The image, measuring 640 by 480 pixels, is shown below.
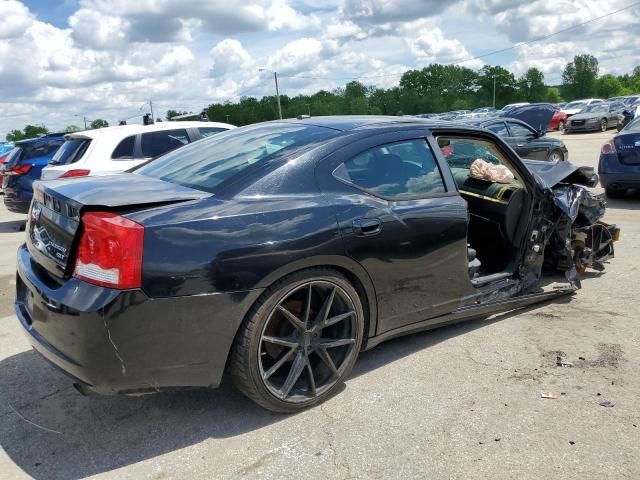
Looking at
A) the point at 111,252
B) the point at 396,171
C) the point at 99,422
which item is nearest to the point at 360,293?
the point at 396,171

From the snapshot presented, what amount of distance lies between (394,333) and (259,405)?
3.18ft

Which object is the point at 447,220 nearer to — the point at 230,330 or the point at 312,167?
the point at 312,167

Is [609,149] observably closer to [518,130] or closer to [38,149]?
[518,130]

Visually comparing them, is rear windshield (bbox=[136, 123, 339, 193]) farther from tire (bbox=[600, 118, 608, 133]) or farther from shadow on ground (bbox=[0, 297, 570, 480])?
tire (bbox=[600, 118, 608, 133])

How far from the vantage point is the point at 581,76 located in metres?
111

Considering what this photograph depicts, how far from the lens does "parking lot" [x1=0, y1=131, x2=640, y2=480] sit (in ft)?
8.79

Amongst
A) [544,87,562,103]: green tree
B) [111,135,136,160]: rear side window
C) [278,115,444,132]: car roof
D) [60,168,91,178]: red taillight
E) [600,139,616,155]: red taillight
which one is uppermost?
[544,87,562,103]: green tree

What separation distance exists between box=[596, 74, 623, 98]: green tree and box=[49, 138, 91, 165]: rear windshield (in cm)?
11502

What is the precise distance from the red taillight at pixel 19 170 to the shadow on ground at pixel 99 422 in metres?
7.37

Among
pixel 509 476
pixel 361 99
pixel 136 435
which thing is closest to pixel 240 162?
pixel 136 435

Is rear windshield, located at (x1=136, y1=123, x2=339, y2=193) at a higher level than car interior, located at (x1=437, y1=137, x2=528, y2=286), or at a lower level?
higher

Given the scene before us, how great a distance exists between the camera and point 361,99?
299 ft

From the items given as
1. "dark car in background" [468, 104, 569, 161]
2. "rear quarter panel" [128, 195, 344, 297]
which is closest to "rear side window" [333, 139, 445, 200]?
"rear quarter panel" [128, 195, 344, 297]

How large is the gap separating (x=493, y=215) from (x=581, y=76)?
12156 centimetres
